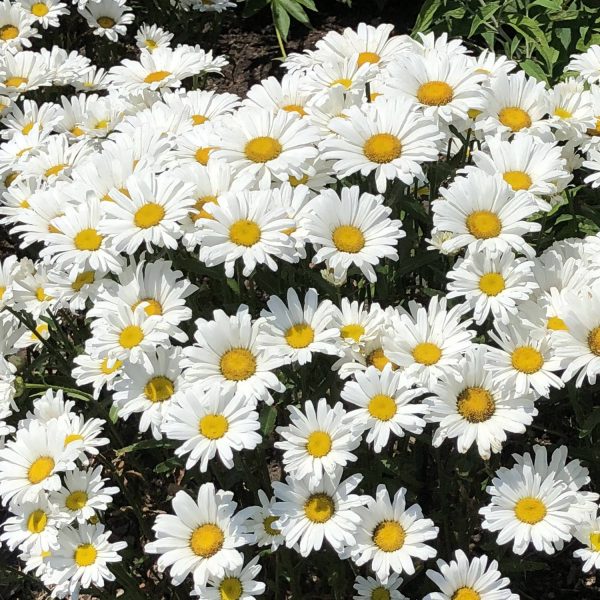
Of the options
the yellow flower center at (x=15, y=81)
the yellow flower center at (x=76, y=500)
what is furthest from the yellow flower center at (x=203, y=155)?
the yellow flower center at (x=15, y=81)

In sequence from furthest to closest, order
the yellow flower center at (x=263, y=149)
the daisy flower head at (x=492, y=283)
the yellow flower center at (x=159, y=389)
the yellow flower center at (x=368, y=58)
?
the yellow flower center at (x=368, y=58)
the yellow flower center at (x=263, y=149)
the yellow flower center at (x=159, y=389)
the daisy flower head at (x=492, y=283)

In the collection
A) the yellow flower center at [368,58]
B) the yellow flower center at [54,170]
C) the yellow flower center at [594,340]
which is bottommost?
the yellow flower center at [594,340]

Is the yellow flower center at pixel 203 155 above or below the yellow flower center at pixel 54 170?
below

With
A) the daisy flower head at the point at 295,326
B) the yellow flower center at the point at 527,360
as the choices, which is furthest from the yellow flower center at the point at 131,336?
the yellow flower center at the point at 527,360

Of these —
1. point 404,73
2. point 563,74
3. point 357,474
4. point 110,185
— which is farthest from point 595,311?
point 563,74

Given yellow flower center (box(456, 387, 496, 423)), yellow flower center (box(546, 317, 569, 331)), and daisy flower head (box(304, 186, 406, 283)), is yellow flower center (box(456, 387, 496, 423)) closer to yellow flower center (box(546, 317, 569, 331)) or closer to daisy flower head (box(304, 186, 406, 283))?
yellow flower center (box(546, 317, 569, 331))

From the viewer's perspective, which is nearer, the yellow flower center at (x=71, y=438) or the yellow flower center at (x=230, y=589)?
the yellow flower center at (x=230, y=589)

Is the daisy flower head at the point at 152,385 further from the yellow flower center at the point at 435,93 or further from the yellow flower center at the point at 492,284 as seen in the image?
the yellow flower center at the point at 435,93

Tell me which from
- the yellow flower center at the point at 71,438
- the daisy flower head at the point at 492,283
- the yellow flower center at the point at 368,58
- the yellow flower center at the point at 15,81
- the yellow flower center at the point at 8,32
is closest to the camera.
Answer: the daisy flower head at the point at 492,283

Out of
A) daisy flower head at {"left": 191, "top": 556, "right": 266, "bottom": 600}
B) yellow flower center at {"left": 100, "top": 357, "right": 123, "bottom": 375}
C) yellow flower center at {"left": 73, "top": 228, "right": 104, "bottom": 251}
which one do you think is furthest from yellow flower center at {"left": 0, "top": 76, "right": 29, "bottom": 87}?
daisy flower head at {"left": 191, "top": 556, "right": 266, "bottom": 600}
